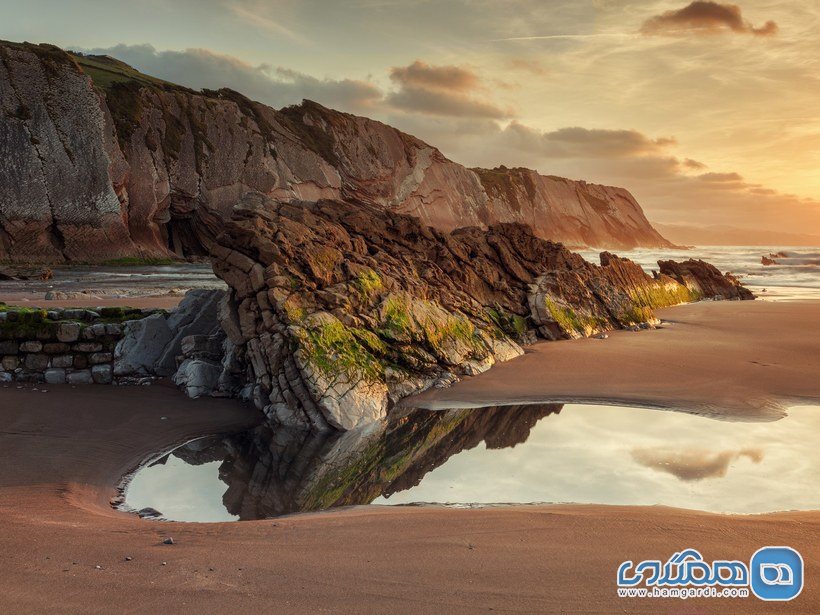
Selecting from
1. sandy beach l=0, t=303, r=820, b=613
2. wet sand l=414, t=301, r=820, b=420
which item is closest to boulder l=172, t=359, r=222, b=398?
sandy beach l=0, t=303, r=820, b=613

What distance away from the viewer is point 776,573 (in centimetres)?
376

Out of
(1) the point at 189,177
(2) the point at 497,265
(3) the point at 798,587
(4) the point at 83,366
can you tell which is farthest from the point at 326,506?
(1) the point at 189,177

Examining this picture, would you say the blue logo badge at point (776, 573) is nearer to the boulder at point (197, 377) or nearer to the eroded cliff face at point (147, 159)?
the boulder at point (197, 377)

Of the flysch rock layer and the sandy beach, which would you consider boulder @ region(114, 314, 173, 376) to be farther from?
the sandy beach

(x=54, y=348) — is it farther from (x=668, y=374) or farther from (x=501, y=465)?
(x=668, y=374)

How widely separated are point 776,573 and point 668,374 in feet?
22.5

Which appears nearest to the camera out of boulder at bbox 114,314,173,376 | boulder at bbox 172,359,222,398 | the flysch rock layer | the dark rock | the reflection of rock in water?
the reflection of rock in water

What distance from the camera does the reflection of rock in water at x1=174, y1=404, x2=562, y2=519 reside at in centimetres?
593

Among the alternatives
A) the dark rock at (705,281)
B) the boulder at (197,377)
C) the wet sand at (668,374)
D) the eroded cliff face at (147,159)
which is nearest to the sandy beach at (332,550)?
the boulder at (197,377)

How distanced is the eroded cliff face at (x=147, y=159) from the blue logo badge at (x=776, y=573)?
4192 cm

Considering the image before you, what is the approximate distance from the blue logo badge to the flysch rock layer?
198 inches

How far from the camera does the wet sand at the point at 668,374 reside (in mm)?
8977

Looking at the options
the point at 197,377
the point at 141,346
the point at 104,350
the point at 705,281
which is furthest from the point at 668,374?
the point at 705,281

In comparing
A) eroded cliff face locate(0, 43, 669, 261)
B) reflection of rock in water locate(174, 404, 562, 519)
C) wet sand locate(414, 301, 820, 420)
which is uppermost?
eroded cliff face locate(0, 43, 669, 261)
